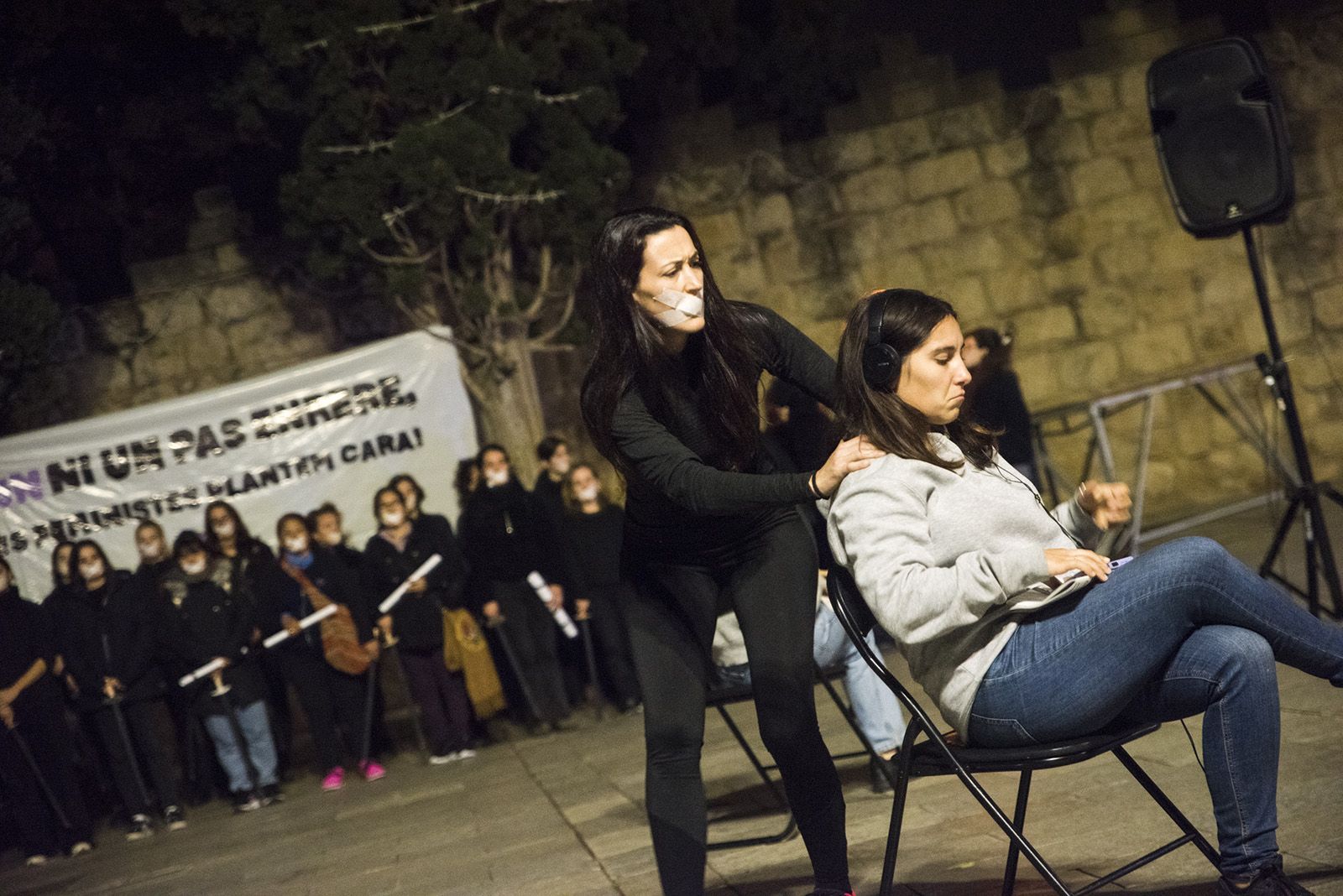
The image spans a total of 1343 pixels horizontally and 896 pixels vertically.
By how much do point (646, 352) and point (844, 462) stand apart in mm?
615

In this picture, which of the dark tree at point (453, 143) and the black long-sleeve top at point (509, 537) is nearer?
the black long-sleeve top at point (509, 537)

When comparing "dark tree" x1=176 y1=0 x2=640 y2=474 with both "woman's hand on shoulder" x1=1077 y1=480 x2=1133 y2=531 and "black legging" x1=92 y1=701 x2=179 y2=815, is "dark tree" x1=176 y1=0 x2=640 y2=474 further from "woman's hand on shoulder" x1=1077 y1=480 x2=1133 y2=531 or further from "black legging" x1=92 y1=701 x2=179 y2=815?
"woman's hand on shoulder" x1=1077 y1=480 x2=1133 y2=531

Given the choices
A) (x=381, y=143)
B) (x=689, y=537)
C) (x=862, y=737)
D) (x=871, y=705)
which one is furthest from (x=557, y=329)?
(x=689, y=537)

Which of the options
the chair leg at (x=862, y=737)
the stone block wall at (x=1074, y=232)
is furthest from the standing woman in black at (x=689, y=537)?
the stone block wall at (x=1074, y=232)

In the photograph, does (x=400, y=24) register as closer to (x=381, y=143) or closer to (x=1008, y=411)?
(x=381, y=143)

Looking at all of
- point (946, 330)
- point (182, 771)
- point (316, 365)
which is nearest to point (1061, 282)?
point (316, 365)

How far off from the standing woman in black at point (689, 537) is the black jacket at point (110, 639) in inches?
223

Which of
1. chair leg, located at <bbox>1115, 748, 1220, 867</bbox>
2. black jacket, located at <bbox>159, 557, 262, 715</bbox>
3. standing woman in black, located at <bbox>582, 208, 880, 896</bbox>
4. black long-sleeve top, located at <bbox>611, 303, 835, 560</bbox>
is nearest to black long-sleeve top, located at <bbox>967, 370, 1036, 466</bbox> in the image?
black jacket, located at <bbox>159, 557, 262, 715</bbox>

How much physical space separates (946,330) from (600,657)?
627 cm

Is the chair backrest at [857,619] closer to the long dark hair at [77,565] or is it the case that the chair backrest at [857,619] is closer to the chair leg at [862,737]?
the chair leg at [862,737]

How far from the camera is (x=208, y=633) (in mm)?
8344

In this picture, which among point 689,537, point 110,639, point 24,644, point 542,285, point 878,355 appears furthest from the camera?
point 542,285

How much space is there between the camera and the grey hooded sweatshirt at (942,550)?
279cm

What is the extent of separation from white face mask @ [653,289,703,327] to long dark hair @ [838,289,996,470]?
1.18 ft
